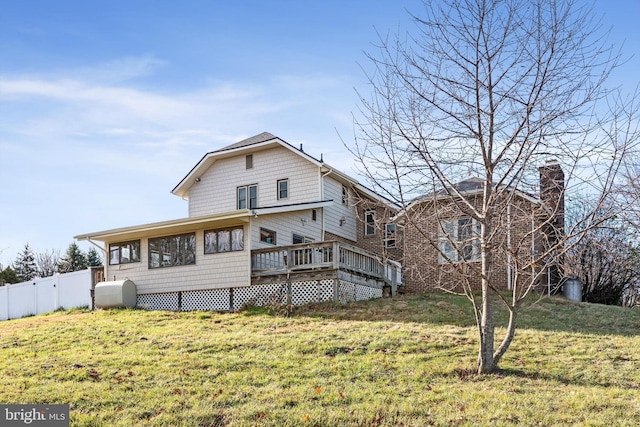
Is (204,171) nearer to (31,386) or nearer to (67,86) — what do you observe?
(67,86)

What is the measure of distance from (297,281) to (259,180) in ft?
20.8

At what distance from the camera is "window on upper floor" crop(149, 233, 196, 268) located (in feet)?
73.8

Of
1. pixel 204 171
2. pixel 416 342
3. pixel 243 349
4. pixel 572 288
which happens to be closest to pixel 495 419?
pixel 416 342

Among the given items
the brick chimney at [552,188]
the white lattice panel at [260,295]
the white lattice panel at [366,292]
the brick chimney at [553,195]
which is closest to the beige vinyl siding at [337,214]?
the white lattice panel at [366,292]

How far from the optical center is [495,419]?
912cm

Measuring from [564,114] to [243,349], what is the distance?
7.56m

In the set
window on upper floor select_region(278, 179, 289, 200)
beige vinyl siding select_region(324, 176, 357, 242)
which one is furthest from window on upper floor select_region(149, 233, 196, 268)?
beige vinyl siding select_region(324, 176, 357, 242)

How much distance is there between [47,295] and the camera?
25469 mm

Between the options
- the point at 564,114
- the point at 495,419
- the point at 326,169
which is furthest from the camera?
the point at 326,169

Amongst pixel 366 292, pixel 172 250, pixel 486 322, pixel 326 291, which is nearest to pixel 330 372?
pixel 486 322

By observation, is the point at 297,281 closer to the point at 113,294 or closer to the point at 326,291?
the point at 326,291

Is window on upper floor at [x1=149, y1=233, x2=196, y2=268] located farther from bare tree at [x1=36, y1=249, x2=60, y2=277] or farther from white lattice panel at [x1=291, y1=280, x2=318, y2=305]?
bare tree at [x1=36, y1=249, x2=60, y2=277]

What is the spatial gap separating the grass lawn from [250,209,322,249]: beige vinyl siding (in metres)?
4.38

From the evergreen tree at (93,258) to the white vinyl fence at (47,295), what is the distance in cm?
2221
